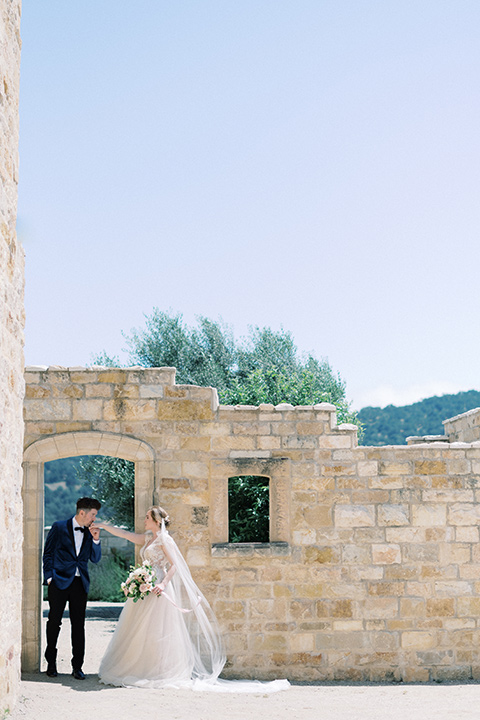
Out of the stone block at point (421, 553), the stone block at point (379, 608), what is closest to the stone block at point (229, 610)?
the stone block at point (379, 608)

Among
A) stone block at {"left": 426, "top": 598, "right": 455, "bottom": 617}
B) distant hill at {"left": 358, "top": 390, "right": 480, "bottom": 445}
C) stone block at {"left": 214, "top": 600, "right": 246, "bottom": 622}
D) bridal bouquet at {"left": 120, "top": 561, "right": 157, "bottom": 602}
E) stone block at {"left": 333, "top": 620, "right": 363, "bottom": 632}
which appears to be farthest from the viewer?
distant hill at {"left": 358, "top": 390, "right": 480, "bottom": 445}

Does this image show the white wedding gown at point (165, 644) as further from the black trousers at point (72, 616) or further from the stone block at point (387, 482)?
the stone block at point (387, 482)

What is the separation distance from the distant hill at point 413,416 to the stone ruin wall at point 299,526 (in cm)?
3641

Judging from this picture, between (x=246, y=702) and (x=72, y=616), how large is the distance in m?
2.01

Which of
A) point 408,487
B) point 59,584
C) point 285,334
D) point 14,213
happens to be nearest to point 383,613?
point 408,487

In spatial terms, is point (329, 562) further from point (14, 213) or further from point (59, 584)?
point (14, 213)

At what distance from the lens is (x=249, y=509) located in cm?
1355

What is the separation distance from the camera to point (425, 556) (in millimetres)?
8719

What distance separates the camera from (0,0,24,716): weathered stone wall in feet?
16.7

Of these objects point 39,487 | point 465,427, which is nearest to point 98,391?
point 39,487

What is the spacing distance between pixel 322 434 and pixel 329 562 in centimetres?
138

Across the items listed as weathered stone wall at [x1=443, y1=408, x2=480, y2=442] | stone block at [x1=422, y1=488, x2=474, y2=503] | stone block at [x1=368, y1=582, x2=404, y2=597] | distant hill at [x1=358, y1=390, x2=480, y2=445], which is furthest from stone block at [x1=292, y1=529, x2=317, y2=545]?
distant hill at [x1=358, y1=390, x2=480, y2=445]

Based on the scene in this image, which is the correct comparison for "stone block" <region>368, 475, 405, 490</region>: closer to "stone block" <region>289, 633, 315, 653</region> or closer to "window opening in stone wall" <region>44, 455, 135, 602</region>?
"stone block" <region>289, 633, 315, 653</region>

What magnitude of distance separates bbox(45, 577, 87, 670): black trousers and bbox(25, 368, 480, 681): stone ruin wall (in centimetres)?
105
